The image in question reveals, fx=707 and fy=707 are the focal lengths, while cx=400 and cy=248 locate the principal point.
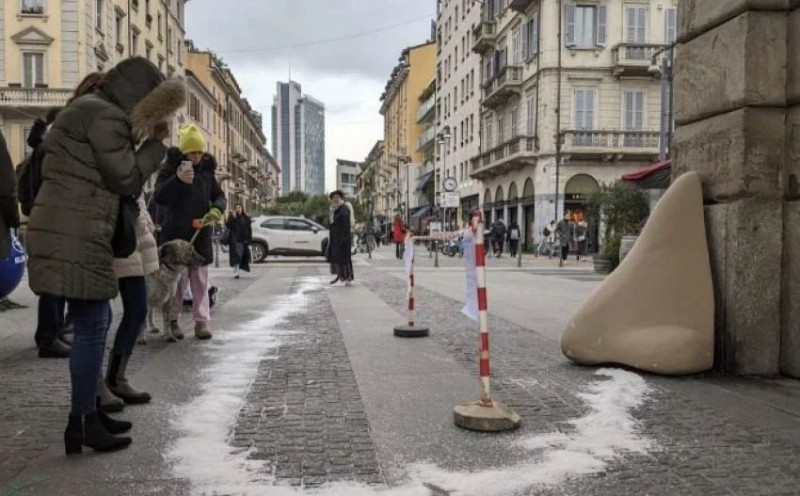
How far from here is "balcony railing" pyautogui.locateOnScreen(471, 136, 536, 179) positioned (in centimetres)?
3769

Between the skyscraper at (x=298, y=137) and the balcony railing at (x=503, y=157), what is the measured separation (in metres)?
105

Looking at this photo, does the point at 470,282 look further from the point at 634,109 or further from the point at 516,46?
the point at 516,46

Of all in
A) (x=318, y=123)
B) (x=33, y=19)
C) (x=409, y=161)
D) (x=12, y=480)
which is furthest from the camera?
(x=318, y=123)

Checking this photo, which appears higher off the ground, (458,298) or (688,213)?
(688,213)

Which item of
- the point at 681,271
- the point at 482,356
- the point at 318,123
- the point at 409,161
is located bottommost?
the point at 482,356

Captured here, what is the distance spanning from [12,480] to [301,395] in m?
1.97

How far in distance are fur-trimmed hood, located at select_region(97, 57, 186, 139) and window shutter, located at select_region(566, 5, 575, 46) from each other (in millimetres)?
35007

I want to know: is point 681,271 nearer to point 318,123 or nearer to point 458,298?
point 458,298

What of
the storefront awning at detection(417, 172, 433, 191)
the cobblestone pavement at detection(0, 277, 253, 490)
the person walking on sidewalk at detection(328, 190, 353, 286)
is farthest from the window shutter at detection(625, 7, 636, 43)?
the cobblestone pavement at detection(0, 277, 253, 490)

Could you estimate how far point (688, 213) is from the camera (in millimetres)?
5816

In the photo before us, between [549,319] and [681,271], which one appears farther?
[549,319]

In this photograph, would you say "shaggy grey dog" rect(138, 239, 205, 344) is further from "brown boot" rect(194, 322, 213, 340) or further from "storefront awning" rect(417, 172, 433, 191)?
"storefront awning" rect(417, 172, 433, 191)

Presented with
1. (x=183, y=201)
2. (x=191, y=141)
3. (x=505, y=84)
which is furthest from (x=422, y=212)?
(x=191, y=141)

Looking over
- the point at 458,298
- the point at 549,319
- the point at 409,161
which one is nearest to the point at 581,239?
the point at 458,298
